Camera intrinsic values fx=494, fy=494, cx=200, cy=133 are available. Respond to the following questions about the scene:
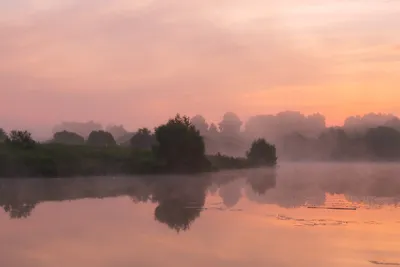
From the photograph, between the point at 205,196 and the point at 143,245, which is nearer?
the point at 143,245

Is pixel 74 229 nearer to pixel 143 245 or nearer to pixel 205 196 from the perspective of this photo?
pixel 143 245

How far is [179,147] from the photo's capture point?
187 ft

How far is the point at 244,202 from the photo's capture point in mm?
24594

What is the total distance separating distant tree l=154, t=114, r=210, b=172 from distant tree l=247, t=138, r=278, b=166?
4066 centimetres

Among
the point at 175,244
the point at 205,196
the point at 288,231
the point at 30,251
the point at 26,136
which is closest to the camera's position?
the point at 30,251

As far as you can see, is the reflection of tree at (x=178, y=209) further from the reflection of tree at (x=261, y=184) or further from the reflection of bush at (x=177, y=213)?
the reflection of tree at (x=261, y=184)

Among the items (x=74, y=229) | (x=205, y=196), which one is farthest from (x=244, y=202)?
(x=74, y=229)

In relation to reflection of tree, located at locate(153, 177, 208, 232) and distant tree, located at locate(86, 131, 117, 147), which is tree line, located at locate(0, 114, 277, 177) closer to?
reflection of tree, located at locate(153, 177, 208, 232)

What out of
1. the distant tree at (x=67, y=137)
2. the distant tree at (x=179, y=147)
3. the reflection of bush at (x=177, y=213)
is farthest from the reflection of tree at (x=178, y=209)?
the distant tree at (x=67, y=137)

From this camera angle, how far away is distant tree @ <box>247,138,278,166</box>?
327 feet

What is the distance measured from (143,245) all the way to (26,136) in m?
43.3

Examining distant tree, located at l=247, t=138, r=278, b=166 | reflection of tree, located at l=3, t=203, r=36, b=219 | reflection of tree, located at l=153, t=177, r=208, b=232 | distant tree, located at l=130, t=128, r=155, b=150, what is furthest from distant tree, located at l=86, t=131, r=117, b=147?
reflection of tree, located at l=3, t=203, r=36, b=219

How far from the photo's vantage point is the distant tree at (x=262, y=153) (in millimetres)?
99525

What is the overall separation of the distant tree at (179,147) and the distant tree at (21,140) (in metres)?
13.9
